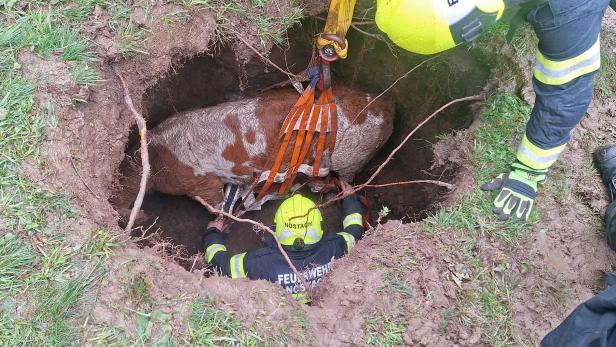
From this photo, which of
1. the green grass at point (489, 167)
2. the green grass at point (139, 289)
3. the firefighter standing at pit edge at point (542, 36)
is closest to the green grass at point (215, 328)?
the green grass at point (139, 289)

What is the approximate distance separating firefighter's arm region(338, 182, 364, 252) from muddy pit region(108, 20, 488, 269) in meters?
0.44

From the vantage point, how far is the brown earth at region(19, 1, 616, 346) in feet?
8.89

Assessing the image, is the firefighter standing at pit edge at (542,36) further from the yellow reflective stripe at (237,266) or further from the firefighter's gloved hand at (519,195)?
the yellow reflective stripe at (237,266)

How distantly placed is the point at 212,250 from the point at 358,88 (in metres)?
2.22

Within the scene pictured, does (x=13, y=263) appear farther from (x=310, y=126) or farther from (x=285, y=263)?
(x=310, y=126)

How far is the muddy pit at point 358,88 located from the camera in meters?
4.10

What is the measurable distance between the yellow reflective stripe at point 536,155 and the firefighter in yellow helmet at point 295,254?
1.57m

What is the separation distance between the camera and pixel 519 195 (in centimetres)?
315

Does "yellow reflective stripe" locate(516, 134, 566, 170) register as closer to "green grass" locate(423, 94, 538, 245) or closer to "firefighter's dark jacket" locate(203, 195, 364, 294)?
"green grass" locate(423, 94, 538, 245)

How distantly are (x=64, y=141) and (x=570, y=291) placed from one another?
11.1 feet

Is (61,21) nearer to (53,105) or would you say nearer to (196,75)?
(53,105)

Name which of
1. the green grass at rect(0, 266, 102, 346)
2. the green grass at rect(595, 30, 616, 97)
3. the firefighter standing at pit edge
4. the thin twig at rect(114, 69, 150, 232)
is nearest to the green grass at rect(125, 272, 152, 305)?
the green grass at rect(0, 266, 102, 346)

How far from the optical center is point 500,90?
11.8 feet

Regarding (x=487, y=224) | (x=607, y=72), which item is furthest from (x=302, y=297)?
(x=607, y=72)
